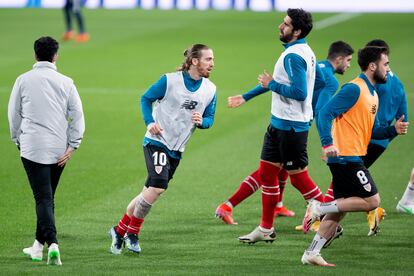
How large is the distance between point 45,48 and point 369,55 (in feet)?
9.79

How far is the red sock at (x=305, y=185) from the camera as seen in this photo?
1105 centimetres

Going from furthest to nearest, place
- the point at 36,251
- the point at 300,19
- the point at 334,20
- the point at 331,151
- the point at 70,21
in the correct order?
the point at 334,20 < the point at 70,21 < the point at 300,19 < the point at 36,251 < the point at 331,151

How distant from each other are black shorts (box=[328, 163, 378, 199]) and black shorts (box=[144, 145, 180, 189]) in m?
1.64

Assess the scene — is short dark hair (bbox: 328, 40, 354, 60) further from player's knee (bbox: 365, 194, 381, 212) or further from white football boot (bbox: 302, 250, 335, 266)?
white football boot (bbox: 302, 250, 335, 266)

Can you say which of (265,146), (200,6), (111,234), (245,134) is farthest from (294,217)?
(200,6)

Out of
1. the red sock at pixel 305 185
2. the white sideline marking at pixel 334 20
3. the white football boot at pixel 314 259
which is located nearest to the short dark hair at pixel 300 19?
the red sock at pixel 305 185

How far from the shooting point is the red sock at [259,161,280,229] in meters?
10.9

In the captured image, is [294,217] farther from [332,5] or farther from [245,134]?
[332,5]

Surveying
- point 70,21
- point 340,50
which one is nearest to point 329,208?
point 340,50

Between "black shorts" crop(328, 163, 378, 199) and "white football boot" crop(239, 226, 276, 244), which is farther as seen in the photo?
"white football boot" crop(239, 226, 276, 244)

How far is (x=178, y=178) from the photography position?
1443cm

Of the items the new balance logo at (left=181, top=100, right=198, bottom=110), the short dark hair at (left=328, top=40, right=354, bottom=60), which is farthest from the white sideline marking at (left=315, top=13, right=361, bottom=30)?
Answer: the new balance logo at (left=181, top=100, right=198, bottom=110)

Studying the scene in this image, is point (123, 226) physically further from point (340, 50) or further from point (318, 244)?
point (340, 50)

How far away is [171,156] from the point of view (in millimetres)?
10500
